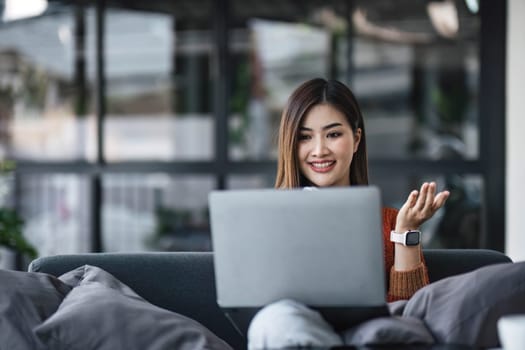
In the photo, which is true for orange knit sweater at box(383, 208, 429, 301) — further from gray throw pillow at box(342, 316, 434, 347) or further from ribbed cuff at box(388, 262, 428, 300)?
gray throw pillow at box(342, 316, 434, 347)

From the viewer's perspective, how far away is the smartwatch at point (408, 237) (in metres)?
2.08

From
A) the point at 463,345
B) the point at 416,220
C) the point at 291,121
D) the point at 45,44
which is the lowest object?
the point at 463,345

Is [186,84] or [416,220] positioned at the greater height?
[186,84]

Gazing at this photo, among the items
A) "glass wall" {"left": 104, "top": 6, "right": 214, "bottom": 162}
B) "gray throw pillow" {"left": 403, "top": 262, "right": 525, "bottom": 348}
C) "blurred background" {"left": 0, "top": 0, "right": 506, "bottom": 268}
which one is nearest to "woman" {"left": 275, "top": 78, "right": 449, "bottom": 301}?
"gray throw pillow" {"left": 403, "top": 262, "right": 525, "bottom": 348}

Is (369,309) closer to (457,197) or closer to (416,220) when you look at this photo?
(416,220)

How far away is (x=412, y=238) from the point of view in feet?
6.86

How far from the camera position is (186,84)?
216 inches

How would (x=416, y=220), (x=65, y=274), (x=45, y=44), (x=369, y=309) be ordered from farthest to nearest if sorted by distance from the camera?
(x=45, y=44), (x=65, y=274), (x=416, y=220), (x=369, y=309)

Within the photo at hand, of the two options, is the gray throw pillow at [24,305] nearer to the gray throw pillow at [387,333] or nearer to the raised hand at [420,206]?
the gray throw pillow at [387,333]

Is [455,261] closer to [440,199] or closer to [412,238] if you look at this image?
[412,238]

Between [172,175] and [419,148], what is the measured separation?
1.59 metres

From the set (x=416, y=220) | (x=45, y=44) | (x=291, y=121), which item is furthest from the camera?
(x=45, y=44)

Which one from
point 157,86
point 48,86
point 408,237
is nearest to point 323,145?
point 408,237

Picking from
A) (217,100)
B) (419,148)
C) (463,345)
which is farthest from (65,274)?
(419,148)
